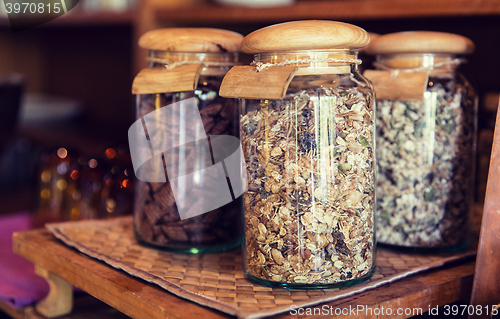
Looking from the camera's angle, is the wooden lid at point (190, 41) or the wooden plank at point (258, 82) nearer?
the wooden plank at point (258, 82)

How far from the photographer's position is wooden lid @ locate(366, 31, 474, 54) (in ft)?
2.24

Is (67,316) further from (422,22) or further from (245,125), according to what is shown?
(422,22)

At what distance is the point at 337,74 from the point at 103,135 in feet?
5.13

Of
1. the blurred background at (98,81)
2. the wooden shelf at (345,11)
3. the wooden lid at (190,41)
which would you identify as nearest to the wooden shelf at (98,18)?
the blurred background at (98,81)

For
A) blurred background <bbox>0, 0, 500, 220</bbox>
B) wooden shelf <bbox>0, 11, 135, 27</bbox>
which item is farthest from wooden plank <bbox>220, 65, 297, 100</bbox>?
wooden shelf <bbox>0, 11, 135, 27</bbox>

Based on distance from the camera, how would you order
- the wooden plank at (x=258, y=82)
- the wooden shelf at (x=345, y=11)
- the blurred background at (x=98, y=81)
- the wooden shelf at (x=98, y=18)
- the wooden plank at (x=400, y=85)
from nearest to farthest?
the wooden plank at (x=258, y=82), the wooden plank at (x=400, y=85), the wooden shelf at (x=345, y=11), the blurred background at (x=98, y=81), the wooden shelf at (x=98, y=18)

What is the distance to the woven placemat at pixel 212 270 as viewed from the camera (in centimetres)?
54

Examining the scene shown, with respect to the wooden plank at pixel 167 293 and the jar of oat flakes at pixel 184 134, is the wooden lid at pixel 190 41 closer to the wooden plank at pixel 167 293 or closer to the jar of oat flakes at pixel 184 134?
the jar of oat flakes at pixel 184 134

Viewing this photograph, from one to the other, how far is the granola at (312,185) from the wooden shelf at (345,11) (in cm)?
31

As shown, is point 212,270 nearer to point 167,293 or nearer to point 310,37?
point 167,293

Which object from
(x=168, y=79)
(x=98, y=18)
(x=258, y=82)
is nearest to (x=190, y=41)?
(x=168, y=79)

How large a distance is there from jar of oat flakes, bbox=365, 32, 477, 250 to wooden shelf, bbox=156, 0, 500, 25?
3.9 inches

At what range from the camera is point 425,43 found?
2.24ft

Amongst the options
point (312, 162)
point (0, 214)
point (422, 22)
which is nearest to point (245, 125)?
point (312, 162)
